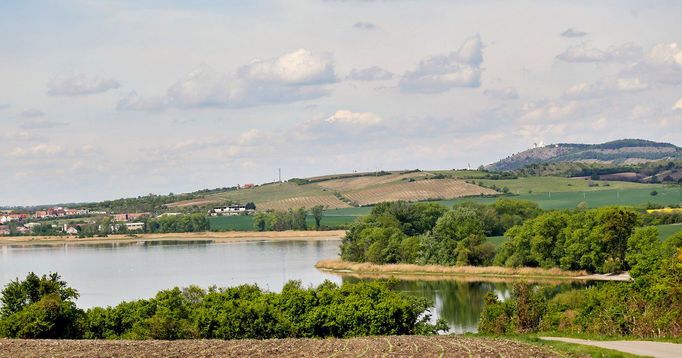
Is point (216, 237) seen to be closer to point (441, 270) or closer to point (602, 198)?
point (602, 198)

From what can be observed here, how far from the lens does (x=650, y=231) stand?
87312mm

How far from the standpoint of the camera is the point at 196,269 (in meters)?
110

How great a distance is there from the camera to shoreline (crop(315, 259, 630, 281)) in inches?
3597

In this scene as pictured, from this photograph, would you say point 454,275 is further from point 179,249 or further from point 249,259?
point 179,249

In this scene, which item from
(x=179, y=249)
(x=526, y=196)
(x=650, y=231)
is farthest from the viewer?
(x=526, y=196)

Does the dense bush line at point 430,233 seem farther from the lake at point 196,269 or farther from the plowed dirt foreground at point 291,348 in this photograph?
the plowed dirt foreground at point 291,348

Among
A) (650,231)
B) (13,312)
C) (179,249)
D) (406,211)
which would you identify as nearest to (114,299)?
(13,312)

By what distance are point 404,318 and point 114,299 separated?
3925cm

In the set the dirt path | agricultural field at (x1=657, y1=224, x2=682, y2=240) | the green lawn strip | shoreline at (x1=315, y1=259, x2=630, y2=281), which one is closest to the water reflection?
shoreline at (x1=315, y1=259, x2=630, y2=281)

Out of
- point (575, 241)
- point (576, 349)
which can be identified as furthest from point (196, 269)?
point (576, 349)

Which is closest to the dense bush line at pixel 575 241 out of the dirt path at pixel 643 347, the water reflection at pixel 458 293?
the water reflection at pixel 458 293

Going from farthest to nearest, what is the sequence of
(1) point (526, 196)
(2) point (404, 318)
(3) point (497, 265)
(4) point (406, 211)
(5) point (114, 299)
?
(1) point (526, 196)
(4) point (406, 211)
(3) point (497, 265)
(5) point (114, 299)
(2) point (404, 318)

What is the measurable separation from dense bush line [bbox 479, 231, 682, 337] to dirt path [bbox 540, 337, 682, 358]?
5269mm

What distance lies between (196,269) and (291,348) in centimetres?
7793
